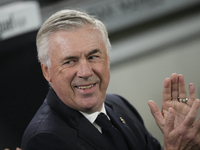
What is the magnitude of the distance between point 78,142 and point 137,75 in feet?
11.1

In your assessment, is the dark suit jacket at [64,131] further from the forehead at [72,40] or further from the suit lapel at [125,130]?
the forehead at [72,40]

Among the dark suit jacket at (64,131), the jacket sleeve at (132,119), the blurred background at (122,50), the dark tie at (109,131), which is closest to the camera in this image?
the dark suit jacket at (64,131)

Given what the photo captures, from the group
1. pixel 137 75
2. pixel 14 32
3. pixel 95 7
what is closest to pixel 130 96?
pixel 137 75

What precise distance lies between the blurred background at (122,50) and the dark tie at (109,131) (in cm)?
117

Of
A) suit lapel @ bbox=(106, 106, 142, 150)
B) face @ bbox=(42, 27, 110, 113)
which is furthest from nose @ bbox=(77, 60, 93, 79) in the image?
suit lapel @ bbox=(106, 106, 142, 150)

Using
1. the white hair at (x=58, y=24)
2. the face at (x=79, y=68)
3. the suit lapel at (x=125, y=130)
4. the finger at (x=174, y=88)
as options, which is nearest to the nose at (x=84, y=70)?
the face at (x=79, y=68)

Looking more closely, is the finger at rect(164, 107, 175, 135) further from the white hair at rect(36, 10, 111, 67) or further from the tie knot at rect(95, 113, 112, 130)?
the white hair at rect(36, 10, 111, 67)

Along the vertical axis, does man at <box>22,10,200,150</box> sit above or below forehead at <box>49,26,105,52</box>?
below

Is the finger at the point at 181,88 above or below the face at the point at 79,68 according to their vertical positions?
below

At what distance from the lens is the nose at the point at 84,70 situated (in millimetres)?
1437

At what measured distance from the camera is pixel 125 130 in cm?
170

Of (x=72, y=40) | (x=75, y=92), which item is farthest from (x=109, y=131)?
(x=72, y=40)

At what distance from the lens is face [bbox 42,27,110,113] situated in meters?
1.43

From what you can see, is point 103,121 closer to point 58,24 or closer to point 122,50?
point 58,24
